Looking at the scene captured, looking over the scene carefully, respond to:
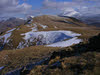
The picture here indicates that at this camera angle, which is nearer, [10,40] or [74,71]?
[74,71]

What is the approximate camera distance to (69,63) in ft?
26.1

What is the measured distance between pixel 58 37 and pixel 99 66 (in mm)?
40803

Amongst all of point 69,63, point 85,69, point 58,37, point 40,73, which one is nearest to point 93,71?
point 85,69

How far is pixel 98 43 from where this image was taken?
11422 millimetres

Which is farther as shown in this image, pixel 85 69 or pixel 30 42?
pixel 30 42

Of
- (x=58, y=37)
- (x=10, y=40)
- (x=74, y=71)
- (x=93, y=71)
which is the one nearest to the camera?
Result: (x=93, y=71)

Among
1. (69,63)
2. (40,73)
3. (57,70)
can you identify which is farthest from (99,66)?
(40,73)

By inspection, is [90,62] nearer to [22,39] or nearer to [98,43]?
[98,43]

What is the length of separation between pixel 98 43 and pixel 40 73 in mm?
7327

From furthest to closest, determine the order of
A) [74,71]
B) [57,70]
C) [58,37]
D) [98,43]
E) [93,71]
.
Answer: [58,37], [98,43], [57,70], [74,71], [93,71]

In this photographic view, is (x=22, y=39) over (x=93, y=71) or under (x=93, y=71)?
under

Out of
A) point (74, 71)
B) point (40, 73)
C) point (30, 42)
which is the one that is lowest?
point (30, 42)

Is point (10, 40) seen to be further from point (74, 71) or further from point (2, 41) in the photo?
point (74, 71)

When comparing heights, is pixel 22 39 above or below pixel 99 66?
below
